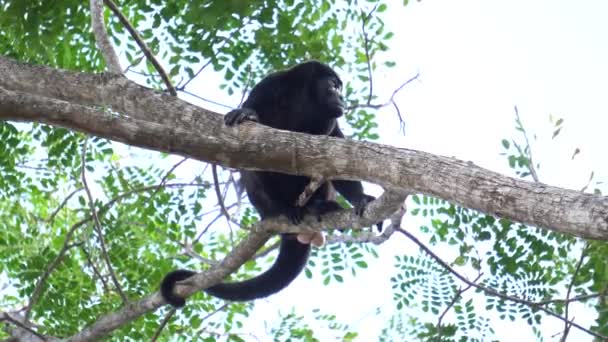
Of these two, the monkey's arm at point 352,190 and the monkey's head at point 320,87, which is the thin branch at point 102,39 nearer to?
the monkey's arm at point 352,190

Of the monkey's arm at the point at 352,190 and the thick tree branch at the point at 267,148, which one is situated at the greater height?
the monkey's arm at the point at 352,190

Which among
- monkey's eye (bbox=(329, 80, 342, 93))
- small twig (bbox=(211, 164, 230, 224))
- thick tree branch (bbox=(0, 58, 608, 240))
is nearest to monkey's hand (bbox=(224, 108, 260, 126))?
thick tree branch (bbox=(0, 58, 608, 240))

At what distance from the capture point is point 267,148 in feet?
11.2

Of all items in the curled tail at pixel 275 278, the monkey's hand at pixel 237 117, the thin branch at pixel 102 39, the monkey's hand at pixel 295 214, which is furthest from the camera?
the curled tail at pixel 275 278

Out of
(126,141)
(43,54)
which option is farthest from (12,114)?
(43,54)

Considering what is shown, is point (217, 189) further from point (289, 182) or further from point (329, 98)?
point (329, 98)

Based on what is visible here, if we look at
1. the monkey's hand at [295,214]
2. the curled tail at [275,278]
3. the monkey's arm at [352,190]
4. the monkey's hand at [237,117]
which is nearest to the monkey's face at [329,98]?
the monkey's arm at [352,190]

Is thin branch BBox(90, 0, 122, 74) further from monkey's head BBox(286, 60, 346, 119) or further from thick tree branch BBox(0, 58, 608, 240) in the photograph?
monkey's head BBox(286, 60, 346, 119)

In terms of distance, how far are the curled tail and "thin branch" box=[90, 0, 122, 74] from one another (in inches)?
55.4

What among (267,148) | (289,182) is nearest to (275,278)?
(289,182)

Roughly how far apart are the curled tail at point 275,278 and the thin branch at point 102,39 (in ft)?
4.62

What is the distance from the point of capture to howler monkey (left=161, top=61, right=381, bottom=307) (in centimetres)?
496

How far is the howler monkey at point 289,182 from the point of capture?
496 centimetres

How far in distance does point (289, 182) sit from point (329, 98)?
0.74 meters
